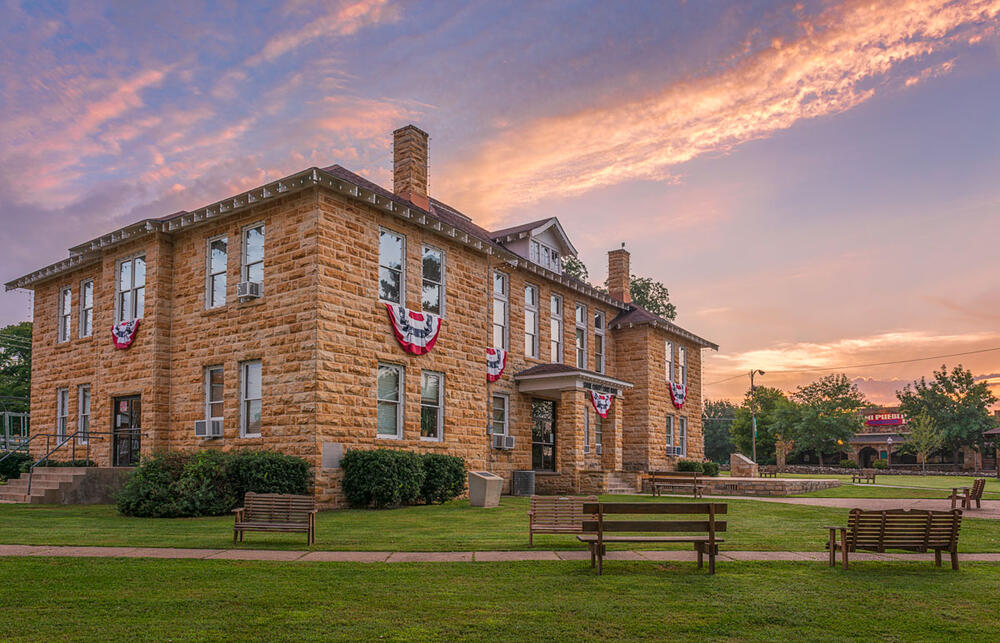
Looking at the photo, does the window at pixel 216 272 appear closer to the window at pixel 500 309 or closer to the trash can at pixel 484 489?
the trash can at pixel 484 489

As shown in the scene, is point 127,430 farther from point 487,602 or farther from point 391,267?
point 487,602

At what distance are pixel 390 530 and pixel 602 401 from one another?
47.1 ft

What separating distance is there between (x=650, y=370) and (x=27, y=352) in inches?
1413

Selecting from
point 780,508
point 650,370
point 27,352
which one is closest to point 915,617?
point 780,508

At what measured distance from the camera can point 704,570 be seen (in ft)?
31.1

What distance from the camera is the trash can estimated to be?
18.2 meters

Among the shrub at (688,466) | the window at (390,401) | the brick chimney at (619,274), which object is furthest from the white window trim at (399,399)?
the shrub at (688,466)

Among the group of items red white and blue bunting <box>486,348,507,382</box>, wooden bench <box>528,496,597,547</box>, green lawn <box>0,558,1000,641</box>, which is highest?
red white and blue bunting <box>486,348,507,382</box>

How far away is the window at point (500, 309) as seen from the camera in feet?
80.9

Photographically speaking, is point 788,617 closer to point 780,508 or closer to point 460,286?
point 780,508

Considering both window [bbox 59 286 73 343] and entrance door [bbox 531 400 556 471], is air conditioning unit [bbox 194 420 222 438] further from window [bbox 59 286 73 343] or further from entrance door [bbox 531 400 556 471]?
entrance door [bbox 531 400 556 471]

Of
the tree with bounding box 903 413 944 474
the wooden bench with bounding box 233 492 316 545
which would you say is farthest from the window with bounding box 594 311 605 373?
the tree with bounding box 903 413 944 474

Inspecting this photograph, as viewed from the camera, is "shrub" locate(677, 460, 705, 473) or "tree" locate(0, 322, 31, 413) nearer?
"shrub" locate(677, 460, 705, 473)

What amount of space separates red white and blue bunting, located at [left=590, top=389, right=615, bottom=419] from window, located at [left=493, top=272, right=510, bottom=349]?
3560 millimetres
